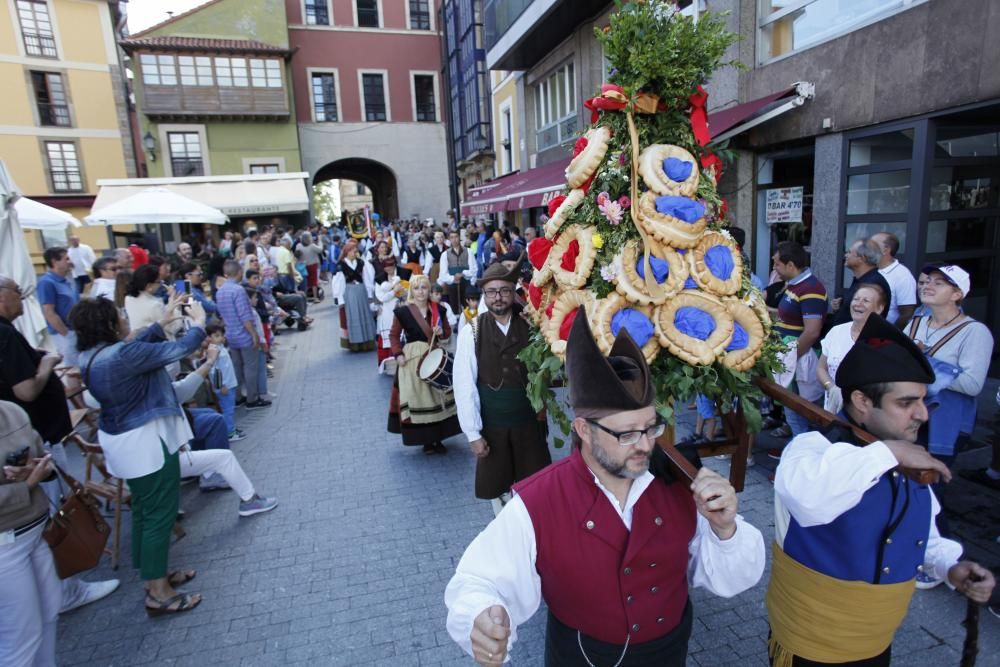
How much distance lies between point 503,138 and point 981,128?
16.4 meters

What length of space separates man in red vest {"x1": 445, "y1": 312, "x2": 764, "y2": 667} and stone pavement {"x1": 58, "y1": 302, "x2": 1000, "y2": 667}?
1547mm

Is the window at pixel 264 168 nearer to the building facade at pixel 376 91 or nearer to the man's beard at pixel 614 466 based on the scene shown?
the building facade at pixel 376 91

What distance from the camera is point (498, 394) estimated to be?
3.98 metres


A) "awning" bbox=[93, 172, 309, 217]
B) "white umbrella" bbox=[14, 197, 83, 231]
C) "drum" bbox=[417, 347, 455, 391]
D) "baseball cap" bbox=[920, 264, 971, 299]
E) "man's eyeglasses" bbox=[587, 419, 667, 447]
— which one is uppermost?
"awning" bbox=[93, 172, 309, 217]

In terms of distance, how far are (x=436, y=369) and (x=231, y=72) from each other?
2624cm

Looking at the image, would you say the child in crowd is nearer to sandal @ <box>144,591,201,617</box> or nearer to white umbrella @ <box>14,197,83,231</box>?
sandal @ <box>144,591,201,617</box>

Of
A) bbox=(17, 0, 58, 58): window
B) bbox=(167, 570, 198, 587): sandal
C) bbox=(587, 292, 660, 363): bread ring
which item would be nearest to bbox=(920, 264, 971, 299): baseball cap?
bbox=(587, 292, 660, 363): bread ring

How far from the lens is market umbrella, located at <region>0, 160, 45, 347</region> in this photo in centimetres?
532

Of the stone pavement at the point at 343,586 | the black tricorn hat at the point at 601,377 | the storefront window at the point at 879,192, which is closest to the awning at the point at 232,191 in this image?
the stone pavement at the point at 343,586

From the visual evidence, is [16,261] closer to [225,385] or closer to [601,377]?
[225,385]

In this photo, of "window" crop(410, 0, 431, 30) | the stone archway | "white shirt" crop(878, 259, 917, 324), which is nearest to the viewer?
"white shirt" crop(878, 259, 917, 324)

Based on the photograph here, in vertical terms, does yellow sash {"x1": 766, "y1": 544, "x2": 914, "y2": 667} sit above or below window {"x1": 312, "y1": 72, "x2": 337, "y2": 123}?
below

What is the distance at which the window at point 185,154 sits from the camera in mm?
25984

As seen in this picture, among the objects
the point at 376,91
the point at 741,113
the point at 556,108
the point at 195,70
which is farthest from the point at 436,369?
the point at 376,91
